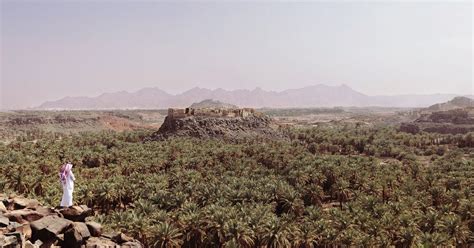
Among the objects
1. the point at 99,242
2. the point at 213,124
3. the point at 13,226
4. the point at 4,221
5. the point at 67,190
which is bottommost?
the point at 99,242

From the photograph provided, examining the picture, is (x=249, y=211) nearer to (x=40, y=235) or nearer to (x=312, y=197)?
(x=312, y=197)

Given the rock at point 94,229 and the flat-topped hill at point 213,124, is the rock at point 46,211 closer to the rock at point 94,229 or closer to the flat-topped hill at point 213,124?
the rock at point 94,229

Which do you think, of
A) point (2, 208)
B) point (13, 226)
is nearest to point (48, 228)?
point (13, 226)

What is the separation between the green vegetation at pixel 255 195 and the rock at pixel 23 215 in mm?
8600

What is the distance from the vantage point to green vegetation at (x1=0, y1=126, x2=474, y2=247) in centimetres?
3447

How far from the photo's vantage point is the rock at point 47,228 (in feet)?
68.9

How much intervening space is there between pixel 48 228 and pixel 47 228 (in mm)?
50

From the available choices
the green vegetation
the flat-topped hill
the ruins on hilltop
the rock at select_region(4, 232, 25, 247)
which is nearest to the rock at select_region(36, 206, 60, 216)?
the rock at select_region(4, 232, 25, 247)

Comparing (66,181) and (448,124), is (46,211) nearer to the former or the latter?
(66,181)

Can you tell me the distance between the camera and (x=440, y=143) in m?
108

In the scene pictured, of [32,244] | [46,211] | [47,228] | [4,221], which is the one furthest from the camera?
[46,211]

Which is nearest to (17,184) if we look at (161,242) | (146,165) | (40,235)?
(146,165)

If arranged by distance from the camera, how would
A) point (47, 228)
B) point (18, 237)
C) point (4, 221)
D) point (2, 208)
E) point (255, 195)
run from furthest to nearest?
point (255, 195), point (2, 208), point (47, 228), point (4, 221), point (18, 237)

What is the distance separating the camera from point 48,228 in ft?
69.6
